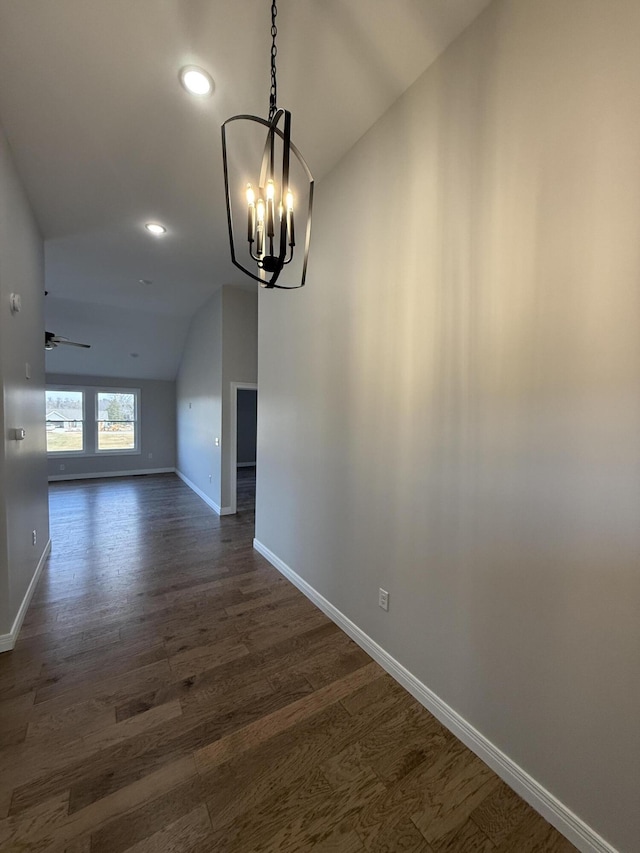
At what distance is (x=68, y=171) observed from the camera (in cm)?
246

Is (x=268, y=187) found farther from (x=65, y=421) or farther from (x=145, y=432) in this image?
(x=65, y=421)

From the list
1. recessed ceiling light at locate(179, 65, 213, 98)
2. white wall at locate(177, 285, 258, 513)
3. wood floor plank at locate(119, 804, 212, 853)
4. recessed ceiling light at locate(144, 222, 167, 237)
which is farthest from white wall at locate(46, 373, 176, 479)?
wood floor plank at locate(119, 804, 212, 853)

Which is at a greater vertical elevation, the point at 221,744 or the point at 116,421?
the point at 116,421

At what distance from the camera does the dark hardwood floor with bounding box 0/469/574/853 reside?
1193 mm

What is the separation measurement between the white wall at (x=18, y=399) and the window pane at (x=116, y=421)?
4635 mm

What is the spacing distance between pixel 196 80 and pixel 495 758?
3.53 metres

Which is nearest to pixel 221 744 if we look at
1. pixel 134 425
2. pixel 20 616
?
pixel 20 616

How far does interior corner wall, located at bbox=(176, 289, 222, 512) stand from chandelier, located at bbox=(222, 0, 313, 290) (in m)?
1.46

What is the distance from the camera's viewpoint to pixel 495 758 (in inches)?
54.9

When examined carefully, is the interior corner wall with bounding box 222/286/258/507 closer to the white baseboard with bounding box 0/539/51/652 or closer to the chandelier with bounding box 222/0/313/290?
the chandelier with bounding box 222/0/313/290

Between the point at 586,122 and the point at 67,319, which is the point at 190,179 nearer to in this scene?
the point at 586,122

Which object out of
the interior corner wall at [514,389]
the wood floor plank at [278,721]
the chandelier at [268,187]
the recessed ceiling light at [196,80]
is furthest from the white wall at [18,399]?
the interior corner wall at [514,389]

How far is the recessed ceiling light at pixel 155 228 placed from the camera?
125 inches

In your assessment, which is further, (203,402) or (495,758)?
(203,402)
